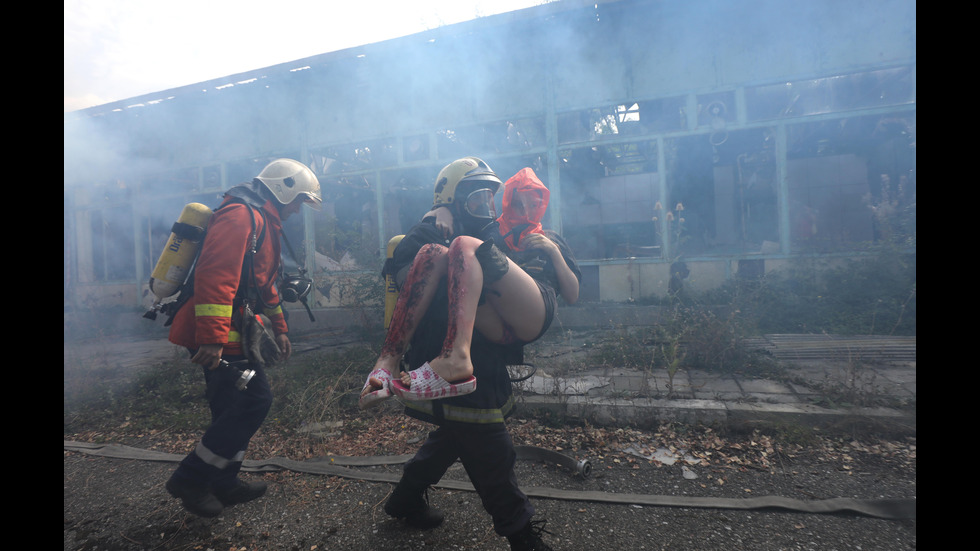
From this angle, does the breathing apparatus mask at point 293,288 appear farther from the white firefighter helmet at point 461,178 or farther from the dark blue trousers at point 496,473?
the dark blue trousers at point 496,473

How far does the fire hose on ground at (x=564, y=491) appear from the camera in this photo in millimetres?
2062

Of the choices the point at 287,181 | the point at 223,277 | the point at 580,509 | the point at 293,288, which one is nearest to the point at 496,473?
the point at 580,509

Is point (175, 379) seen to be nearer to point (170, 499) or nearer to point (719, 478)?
point (170, 499)

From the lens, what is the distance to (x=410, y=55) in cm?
803

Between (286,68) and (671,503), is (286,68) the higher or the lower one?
the higher one

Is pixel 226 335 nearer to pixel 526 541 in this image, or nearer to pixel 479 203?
pixel 479 203

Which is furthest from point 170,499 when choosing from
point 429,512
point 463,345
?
point 463,345

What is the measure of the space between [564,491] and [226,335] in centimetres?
191

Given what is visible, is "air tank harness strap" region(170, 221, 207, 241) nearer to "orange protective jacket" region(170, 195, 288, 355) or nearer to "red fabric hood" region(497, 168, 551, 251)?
"orange protective jacket" region(170, 195, 288, 355)

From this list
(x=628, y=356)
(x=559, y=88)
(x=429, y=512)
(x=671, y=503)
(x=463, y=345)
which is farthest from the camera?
(x=559, y=88)

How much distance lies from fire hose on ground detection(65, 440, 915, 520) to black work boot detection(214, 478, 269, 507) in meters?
0.28

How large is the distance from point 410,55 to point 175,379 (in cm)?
646

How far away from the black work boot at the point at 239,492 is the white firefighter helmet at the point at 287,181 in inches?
63.9

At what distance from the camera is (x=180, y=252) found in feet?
7.51
